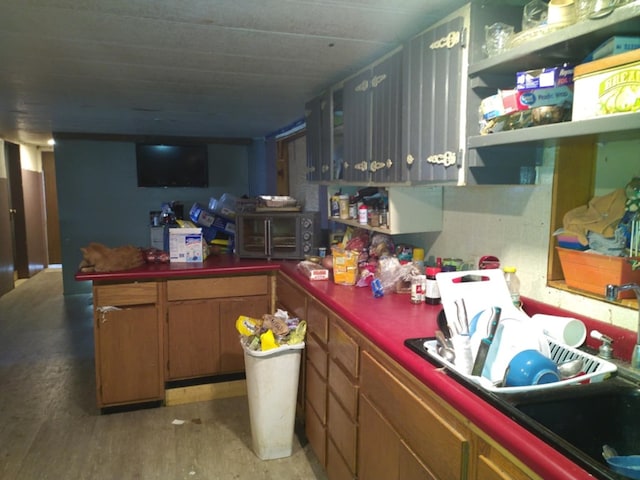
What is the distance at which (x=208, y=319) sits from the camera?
2.96 m

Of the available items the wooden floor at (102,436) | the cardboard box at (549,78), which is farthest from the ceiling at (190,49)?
the wooden floor at (102,436)

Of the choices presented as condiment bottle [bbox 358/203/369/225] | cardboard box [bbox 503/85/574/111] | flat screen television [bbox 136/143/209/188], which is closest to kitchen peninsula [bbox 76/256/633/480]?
condiment bottle [bbox 358/203/369/225]

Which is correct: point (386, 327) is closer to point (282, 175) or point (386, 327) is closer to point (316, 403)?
point (316, 403)

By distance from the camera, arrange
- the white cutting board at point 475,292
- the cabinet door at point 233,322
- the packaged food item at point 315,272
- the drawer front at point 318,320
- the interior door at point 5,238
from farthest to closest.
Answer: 1. the interior door at point 5,238
2. the cabinet door at point 233,322
3. the packaged food item at point 315,272
4. the drawer front at point 318,320
5. the white cutting board at point 475,292

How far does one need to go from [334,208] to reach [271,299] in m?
0.74

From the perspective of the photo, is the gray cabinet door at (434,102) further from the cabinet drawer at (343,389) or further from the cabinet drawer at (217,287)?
the cabinet drawer at (217,287)

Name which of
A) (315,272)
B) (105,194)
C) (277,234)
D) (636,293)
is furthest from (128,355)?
(105,194)

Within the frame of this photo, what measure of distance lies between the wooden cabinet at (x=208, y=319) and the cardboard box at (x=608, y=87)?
2259 millimetres

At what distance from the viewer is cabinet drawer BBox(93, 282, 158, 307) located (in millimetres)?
2729

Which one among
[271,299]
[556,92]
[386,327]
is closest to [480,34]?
[556,92]

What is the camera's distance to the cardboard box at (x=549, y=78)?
1.26m

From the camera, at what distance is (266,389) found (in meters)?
2.32

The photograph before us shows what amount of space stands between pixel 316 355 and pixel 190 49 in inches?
62.5

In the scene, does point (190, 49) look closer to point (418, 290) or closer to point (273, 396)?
point (418, 290)
